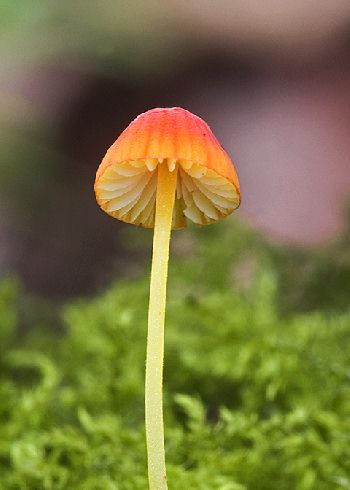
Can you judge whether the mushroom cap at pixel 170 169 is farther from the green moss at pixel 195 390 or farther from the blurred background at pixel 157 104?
the blurred background at pixel 157 104

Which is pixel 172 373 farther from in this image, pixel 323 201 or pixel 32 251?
pixel 323 201

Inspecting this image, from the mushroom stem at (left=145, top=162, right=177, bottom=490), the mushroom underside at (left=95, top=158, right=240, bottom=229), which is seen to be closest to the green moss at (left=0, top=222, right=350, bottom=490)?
the mushroom stem at (left=145, top=162, right=177, bottom=490)

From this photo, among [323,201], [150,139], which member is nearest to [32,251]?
[323,201]

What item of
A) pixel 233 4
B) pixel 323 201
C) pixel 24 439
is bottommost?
pixel 24 439

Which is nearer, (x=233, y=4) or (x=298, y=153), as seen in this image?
(x=298, y=153)

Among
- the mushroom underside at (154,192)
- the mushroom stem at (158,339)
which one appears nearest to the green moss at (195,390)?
the mushroom stem at (158,339)

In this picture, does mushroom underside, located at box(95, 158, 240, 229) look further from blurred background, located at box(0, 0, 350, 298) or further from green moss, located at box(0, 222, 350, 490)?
blurred background, located at box(0, 0, 350, 298)
